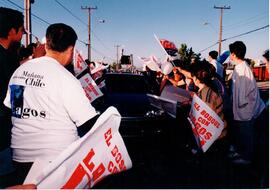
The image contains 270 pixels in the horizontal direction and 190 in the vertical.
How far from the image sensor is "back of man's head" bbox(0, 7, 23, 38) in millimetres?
2588

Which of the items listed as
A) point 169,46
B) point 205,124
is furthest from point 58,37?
point 169,46

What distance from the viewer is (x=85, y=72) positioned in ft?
19.0

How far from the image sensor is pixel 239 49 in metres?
4.98

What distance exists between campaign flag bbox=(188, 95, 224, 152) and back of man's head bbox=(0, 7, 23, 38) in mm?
2654

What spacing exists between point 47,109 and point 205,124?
2790 millimetres

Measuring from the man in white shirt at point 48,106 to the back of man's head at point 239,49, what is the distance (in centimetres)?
349

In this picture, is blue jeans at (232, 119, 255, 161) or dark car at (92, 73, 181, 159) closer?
blue jeans at (232, 119, 255, 161)

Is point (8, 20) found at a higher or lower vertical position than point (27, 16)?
lower

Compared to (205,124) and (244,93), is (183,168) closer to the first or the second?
(205,124)

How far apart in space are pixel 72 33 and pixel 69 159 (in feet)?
3.41

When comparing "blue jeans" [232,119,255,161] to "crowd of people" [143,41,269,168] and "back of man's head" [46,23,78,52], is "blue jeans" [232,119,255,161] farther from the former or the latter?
"back of man's head" [46,23,78,52]

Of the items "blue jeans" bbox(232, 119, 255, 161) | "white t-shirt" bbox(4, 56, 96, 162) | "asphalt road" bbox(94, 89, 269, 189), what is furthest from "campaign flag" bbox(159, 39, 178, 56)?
"white t-shirt" bbox(4, 56, 96, 162)

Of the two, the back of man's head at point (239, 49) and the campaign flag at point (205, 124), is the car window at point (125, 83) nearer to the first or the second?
the back of man's head at point (239, 49)

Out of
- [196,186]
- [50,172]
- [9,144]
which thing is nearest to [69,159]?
[50,172]
